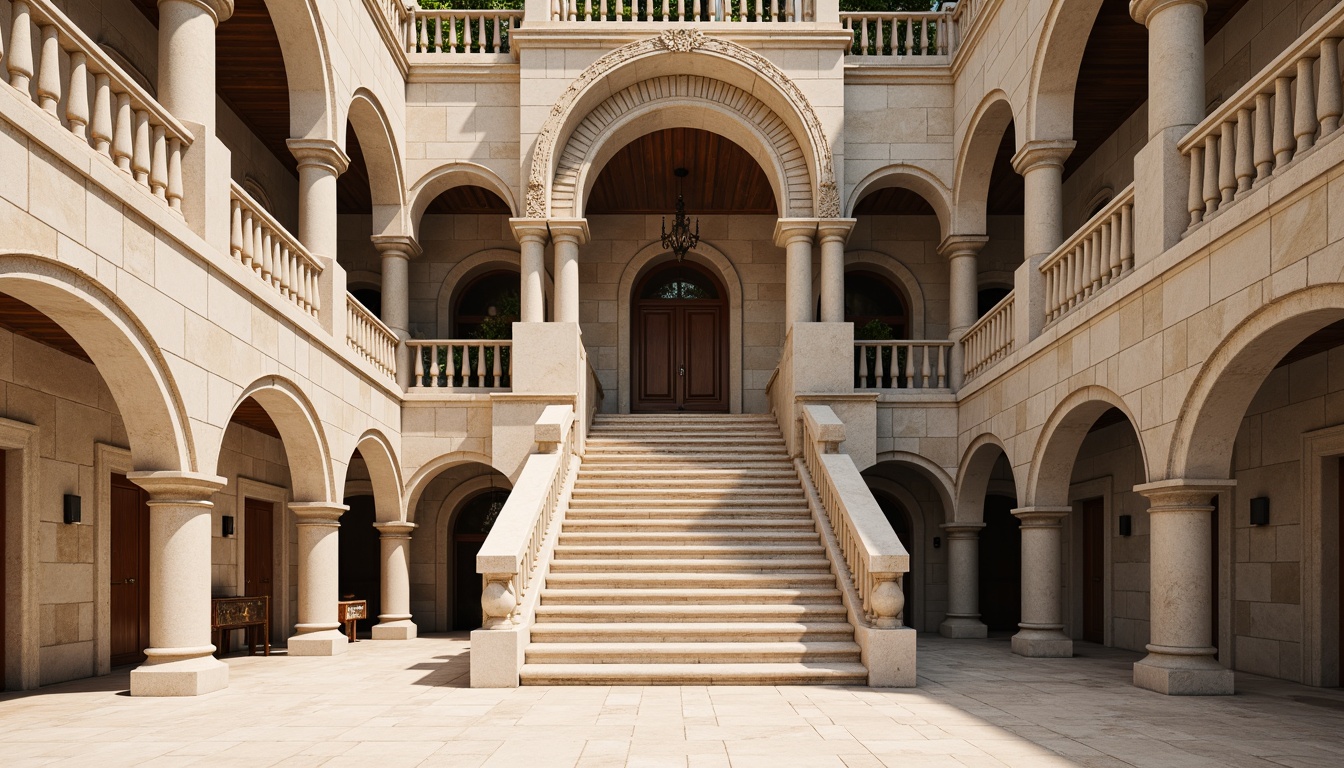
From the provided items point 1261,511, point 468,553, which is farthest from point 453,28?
point 1261,511

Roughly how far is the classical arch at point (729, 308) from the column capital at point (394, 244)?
14.6 ft

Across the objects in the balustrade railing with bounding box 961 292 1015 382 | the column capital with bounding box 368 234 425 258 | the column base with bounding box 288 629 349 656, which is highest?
the column capital with bounding box 368 234 425 258

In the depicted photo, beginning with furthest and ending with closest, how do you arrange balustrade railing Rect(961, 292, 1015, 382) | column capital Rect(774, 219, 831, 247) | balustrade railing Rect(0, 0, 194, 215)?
1. column capital Rect(774, 219, 831, 247)
2. balustrade railing Rect(961, 292, 1015, 382)
3. balustrade railing Rect(0, 0, 194, 215)

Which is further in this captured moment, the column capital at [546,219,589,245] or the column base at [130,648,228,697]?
the column capital at [546,219,589,245]

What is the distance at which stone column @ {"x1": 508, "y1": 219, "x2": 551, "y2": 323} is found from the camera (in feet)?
51.2

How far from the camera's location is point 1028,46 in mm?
13141

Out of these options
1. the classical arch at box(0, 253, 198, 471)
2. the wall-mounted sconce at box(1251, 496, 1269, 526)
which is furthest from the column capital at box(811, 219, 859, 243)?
the classical arch at box(0, 253, 198, 471)

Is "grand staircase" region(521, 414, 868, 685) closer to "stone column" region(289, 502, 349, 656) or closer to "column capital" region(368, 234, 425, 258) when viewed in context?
"stone column" region(289, 502, 349, 656)

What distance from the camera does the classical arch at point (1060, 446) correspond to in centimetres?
1135

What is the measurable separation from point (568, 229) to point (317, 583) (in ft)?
20.8

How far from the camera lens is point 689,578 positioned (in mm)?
11367

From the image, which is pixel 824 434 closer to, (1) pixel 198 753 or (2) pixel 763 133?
(2) pixel 763 133

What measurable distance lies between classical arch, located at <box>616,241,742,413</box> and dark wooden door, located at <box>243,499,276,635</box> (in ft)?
21.7

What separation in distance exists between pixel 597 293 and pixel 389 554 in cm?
655
